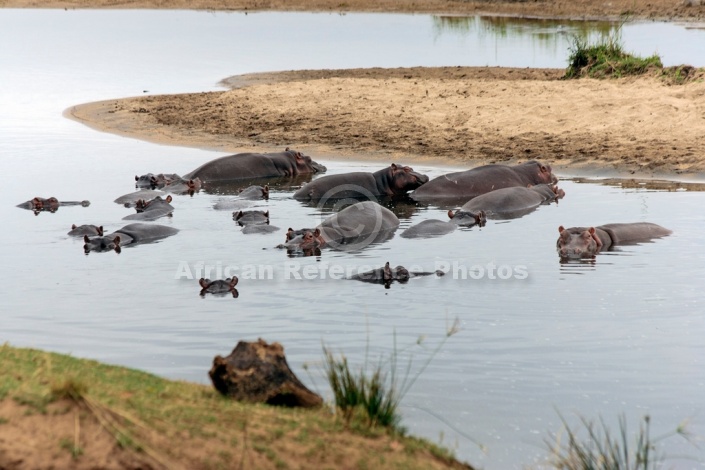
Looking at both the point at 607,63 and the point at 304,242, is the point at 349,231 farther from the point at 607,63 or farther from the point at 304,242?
the point at 607,63

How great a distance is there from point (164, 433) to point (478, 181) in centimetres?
965

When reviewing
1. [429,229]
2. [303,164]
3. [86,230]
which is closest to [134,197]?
[86,230]

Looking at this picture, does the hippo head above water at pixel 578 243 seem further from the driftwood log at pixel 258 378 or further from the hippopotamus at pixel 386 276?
the driftwood log at pixel 258 378

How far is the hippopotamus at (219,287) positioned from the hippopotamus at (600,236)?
330 cm

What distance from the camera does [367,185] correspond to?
13.9m

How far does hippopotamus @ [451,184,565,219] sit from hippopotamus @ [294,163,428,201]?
1203 millimetres

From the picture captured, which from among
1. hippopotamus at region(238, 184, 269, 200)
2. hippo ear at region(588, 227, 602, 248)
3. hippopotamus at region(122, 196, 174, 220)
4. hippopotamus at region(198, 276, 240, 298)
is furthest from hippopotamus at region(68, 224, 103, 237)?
hippo ear at region(588, 227, 602, 248)

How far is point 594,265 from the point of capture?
982 centimetres

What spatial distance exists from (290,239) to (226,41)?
26.6 metres

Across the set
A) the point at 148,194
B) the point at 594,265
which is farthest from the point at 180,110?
the point at 594,265

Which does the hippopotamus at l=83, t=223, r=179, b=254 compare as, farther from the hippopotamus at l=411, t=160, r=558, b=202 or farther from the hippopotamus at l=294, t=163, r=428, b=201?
the hippopotamus at l=411, t=160, r=558, b=202

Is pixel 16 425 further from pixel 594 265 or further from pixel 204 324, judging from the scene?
pixel 594 265

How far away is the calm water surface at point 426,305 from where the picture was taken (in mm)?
6316

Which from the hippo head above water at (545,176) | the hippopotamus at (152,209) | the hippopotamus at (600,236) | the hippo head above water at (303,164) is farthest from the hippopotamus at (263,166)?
the hippopotamus at (600,236)
